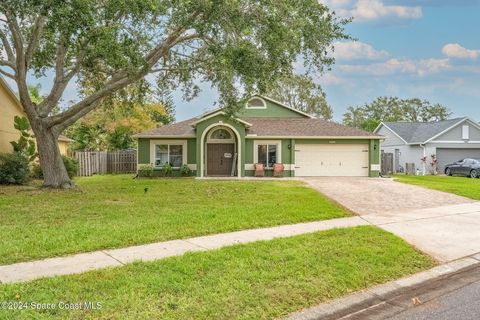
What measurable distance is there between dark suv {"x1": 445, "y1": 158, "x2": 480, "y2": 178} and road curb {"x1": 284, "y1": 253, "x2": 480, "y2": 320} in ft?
79.6

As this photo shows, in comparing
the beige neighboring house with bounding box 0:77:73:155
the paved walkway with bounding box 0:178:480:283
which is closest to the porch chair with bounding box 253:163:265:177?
the paved walkway with bounding box 0:178:480:283

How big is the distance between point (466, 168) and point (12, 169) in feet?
91.1

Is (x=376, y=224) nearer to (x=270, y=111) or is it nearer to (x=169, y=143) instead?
(x=169, y=143)

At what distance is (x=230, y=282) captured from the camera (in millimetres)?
4988

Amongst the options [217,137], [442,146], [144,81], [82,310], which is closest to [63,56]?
[144,81]

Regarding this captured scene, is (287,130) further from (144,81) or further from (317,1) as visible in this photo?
(317,1)

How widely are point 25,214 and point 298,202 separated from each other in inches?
288

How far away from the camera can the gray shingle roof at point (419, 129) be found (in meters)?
32.6

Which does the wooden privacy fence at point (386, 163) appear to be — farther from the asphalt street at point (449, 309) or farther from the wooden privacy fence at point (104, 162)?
the asphalt street at point (449, 309)

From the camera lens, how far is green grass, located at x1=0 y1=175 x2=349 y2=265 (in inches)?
265

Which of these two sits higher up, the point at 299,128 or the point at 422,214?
the point at 299,128

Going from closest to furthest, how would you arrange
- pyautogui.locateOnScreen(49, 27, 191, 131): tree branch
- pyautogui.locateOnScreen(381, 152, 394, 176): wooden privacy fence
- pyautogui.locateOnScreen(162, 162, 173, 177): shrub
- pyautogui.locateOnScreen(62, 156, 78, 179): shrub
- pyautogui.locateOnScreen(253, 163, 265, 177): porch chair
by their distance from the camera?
pyautogui.locateOnScreen(49, 27, 191, 131): tree branch → pyautogui.locateOnScreen(62, 156, 78, 179): shrub → pyautogui.locateOnScreen(162, 162, 173, 177): shrub → pyautogui.locateOnScreen(253, 163, 265, 177): porch chair → pyautogui.locateOnScreen(381, 152, 394, 176): wooden privacy fence

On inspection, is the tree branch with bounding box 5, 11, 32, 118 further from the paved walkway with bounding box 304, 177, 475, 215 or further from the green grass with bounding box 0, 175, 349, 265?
the paved walkway with bounding box 304, 177, 475, 215

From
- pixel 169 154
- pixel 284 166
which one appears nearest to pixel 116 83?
pixel 169 154
